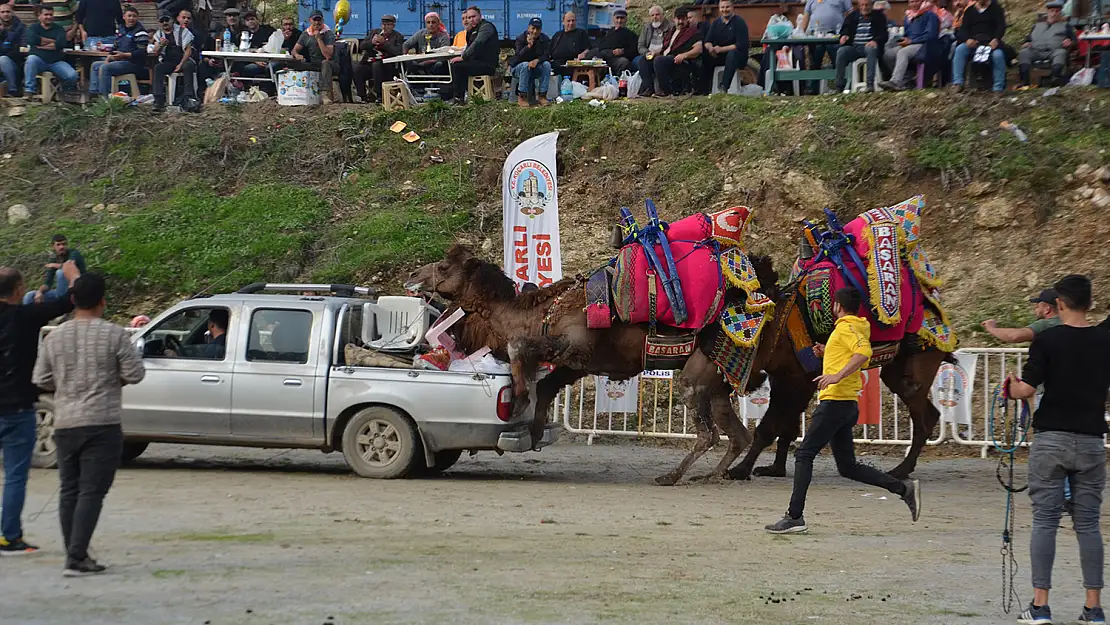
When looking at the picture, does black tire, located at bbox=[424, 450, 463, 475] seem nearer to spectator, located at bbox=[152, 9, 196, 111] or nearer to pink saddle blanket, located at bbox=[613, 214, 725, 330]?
pink saddle blanket, located at bbox=[613, 214, 725, 330]

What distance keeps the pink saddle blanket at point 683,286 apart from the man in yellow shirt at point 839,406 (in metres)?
2.54

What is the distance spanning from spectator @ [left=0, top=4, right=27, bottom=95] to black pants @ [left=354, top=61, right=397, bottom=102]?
19.6ft

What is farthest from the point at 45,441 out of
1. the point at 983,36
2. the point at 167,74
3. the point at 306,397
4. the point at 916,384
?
the point at 983,36

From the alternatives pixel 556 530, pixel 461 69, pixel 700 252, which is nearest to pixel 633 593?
pixel 556 530

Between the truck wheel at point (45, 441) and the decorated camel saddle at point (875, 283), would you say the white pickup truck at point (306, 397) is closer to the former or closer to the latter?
the truck wheel at point (45, 441)

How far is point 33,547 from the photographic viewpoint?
8188 mm

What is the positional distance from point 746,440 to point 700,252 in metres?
2.01

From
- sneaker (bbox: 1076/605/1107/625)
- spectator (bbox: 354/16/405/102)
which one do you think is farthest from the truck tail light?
spectator (bbox: 354/16/405/102)

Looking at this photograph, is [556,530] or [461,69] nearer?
[556,530]

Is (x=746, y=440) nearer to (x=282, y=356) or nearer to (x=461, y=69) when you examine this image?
(x=282, y=356)

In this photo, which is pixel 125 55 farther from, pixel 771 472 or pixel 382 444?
pixel 771 472

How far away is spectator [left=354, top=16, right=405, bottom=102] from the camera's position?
2222cm

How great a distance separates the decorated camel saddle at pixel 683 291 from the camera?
1171 centimetres

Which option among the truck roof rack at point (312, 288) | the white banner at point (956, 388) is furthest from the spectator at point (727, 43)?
the truck roof rack at point (312, 288)
